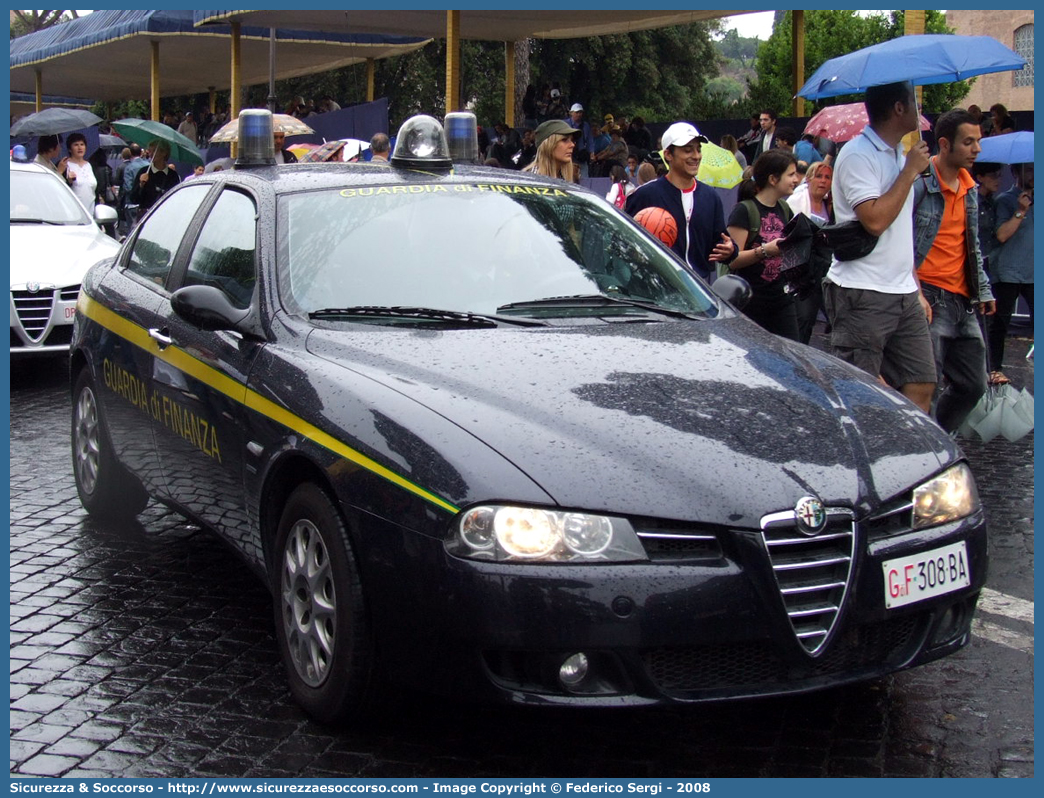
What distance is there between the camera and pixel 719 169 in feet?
48.0

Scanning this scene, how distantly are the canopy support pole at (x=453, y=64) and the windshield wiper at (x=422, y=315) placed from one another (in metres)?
13.6

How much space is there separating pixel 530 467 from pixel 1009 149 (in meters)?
11.0

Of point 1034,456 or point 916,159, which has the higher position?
point 916,159

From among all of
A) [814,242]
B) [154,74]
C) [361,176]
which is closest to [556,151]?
[814,242]

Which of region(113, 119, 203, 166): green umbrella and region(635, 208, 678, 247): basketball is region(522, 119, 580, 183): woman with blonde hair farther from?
region(113, 119, 203, 166): green umbrella

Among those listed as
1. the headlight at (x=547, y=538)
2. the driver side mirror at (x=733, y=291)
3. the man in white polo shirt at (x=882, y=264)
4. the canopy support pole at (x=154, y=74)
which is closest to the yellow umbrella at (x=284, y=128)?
the canopy support pole at (x=154, y=74)

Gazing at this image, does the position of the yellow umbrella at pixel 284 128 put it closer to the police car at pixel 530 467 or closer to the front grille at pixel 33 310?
the front grille at pixel 33 310

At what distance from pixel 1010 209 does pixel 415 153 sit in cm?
831

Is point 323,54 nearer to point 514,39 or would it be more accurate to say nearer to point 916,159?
point 514,39

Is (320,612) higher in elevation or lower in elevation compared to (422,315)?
lower

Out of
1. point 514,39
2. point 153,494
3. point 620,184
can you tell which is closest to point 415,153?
point 153,494

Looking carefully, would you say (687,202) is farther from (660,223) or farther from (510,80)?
(510,80)

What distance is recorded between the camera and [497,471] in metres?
3.42

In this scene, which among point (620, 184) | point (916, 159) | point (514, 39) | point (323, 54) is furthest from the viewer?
point (323, 54)
